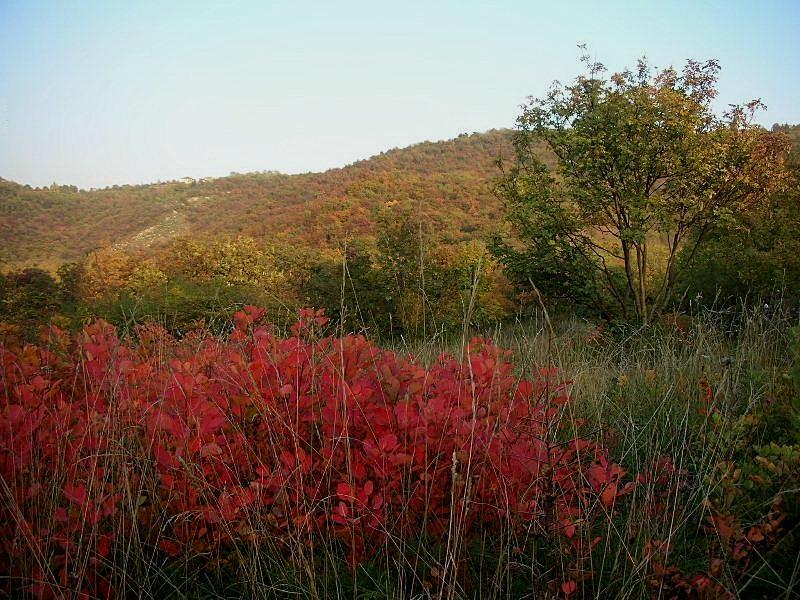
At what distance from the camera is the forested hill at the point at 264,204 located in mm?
36188

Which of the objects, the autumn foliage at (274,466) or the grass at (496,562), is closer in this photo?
the grass at (496,562)

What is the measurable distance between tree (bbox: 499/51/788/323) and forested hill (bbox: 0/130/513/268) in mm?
16945

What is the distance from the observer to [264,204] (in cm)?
5222

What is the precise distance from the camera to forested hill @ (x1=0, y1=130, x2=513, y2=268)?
36.2 metres

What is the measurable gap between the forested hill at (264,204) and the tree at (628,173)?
55.6 feet

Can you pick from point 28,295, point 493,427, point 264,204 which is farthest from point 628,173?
point 264,204

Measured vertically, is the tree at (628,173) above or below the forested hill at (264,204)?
below

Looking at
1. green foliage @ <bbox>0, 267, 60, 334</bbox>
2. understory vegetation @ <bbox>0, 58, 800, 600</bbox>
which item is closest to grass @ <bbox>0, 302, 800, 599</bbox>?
understory vegetation @ <bbox>0, 58, 800, 600</bbox>

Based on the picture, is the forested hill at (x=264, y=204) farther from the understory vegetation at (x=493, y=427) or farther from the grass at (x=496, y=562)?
the grass at (x=496, y=562)

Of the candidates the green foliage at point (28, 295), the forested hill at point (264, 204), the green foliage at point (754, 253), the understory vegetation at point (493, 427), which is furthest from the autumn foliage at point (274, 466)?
the forested hill at point (264, 204)

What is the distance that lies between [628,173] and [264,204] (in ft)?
157

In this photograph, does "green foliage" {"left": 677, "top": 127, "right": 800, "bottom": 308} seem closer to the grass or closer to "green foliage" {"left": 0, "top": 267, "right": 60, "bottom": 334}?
the grass

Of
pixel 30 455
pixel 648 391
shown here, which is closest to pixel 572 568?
pixel 30 455

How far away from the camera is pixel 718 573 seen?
5.41 feet
